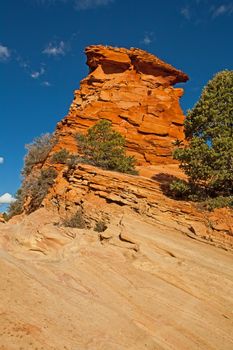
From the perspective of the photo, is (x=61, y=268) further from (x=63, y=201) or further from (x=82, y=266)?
(x=63, y=201)

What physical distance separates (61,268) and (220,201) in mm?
9725

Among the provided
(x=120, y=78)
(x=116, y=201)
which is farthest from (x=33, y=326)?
(x=120, y=78)

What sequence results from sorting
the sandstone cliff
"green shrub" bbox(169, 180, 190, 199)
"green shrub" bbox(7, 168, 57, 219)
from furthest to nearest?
"green shrub" bbox(7, 168, 57, 219)
"green shrub" bbox(169, 180, 190, 199)
the sandstone cliff

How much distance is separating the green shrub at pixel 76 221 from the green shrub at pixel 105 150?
6.93 meters

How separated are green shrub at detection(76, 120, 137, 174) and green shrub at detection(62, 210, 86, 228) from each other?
6.93 m

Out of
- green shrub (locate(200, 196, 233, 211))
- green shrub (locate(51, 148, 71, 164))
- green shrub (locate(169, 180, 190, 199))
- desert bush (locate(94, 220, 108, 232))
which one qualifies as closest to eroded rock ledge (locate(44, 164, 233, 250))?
green shrub (locate(200, 196, 233, 211))

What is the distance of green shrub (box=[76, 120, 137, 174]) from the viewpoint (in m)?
27.8

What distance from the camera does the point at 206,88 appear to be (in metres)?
23.9

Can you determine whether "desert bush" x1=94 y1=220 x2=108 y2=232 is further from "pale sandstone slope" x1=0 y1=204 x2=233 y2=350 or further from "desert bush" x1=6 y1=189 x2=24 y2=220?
"desert bush" x1=6 y1=189 x2=24 y2=220

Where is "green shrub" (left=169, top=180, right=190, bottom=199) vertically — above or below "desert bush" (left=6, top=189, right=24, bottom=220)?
above

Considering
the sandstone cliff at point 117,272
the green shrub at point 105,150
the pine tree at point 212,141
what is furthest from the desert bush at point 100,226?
the green shrub at point 105,150

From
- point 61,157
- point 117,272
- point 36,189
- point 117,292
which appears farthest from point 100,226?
point 61,157

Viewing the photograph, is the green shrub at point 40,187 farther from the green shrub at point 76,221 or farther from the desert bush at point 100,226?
the desert bush at point 100,226

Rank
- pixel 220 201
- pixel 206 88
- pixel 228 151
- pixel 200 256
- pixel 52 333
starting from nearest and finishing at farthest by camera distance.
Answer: pixel 52 333, pixel 200 256, pixel 220 201, pixel 228 151, pixel 206 88
